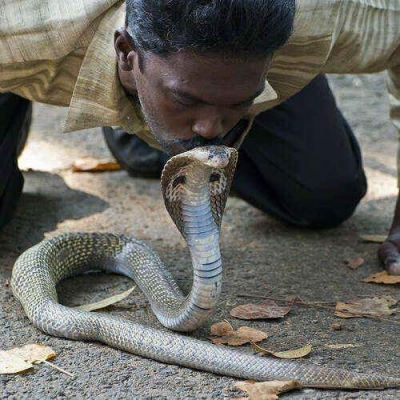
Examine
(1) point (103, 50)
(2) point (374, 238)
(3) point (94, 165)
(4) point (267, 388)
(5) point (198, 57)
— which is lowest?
(3) point (94, 165)

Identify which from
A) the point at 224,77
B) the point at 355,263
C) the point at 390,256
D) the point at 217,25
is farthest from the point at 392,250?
the point at 217,25

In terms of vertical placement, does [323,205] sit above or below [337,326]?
below

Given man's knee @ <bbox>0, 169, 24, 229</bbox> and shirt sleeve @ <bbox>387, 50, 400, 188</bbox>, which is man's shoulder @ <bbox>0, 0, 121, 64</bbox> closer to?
man's knee @ <bbox>0, 169, 24, 229</bbox>

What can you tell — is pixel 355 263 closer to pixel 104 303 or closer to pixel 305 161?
pixel 305 161

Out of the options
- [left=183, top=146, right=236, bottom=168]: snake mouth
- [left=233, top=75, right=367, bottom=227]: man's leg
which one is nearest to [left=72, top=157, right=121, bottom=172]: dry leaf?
[left=233, top=75, right=367, bottom=227]: man's leg

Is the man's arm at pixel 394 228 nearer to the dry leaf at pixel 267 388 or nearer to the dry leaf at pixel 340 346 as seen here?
the dry leaf at pixel 340 346

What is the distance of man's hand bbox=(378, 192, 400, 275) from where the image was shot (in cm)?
351

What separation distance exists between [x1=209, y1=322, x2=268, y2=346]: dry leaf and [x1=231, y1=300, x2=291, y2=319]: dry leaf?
12 centimetres

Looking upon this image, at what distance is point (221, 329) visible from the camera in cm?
289

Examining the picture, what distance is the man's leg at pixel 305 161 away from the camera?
13.4ft

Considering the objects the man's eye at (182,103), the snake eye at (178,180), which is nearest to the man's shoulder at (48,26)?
the man's eye at (182,103)

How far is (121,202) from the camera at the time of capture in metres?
4.41

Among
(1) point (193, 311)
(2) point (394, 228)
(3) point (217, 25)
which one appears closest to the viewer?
(3) point (217, 25)

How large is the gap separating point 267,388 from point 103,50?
1.17m
